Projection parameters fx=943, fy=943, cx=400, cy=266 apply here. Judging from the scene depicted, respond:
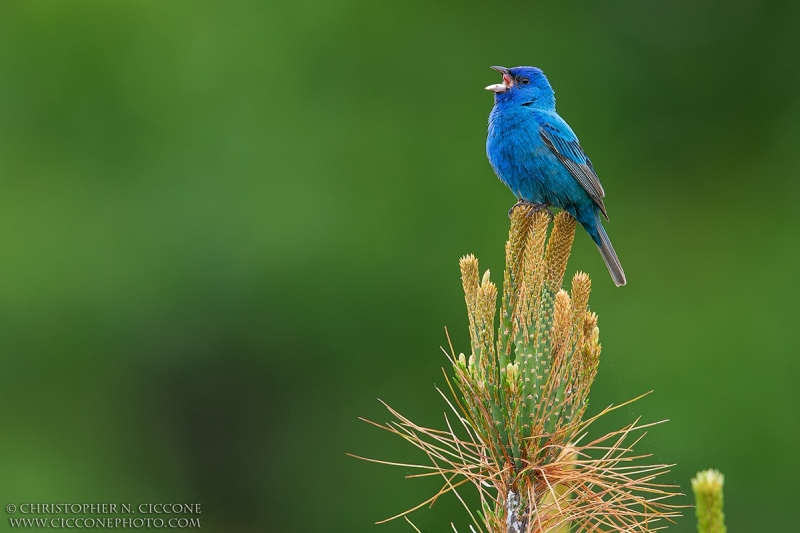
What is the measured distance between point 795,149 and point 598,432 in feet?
12.0

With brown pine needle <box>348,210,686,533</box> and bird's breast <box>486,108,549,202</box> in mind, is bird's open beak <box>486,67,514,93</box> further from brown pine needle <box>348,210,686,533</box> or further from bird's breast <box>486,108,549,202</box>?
brown pine needle <box>348,210,686,533</box>

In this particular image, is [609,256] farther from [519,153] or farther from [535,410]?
[535,410]

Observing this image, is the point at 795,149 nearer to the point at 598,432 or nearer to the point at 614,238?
the point at 614,238

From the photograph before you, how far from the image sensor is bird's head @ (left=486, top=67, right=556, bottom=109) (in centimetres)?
471

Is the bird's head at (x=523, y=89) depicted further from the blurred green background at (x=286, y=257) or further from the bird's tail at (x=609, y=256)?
the blurred green background at (x=286, y=257)

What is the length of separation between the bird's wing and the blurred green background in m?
3.27

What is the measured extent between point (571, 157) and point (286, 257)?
411 centimetres

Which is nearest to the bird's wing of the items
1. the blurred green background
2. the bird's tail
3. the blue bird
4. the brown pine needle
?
the blue bird

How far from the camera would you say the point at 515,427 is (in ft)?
6.26

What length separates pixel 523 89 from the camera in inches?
190

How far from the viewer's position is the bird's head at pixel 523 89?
4707 mm

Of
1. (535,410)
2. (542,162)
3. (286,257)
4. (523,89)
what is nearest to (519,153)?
(542,162)

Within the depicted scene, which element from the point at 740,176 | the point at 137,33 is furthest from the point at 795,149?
the point at 137,33

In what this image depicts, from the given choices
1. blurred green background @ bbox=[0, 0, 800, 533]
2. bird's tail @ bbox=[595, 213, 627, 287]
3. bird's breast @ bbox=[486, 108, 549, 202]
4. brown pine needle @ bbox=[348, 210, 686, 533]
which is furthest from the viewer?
blurred green background @ bbox=[0, 0, 800, 533]
